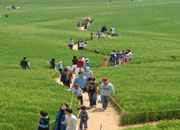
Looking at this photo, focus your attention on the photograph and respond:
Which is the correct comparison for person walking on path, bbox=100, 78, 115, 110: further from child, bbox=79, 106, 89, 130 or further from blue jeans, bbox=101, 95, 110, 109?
child, bbox=79, 106, 89, 130

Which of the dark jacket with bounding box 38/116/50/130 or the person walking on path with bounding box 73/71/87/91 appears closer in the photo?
the dark jacket with bounding box 38/116/50/130

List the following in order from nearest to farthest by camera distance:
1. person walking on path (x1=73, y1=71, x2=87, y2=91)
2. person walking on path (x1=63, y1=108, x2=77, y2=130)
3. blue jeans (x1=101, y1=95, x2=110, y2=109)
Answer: person walking on path (x1=63, y1=108, x2=77, y2=130) → blue jeans (x1=101, y1=95, x2=110, y2=109) → person walking on path (x1=73, y1=71, x2=87, y2=91)

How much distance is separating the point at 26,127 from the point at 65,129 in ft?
8.71

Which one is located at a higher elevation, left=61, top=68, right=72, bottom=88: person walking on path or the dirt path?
left=61, top=68, right=72, bottom=88: person walking on path

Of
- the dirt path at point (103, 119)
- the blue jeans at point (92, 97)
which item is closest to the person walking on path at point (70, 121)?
the dirt path at point (103, 119)

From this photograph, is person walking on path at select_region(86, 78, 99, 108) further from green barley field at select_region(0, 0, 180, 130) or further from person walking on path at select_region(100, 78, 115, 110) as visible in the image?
green barley field at select_region(0, 0, 180, 130)

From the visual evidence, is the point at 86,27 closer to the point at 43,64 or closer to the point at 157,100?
the point at 43,64

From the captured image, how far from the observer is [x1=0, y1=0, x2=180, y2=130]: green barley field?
22875mm

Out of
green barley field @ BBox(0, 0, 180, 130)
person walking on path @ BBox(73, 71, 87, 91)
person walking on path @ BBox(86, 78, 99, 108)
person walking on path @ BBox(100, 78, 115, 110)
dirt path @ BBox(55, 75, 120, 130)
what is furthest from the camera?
person walking on path @ BBox(73, 71, 87, 91)

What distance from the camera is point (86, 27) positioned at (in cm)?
9675

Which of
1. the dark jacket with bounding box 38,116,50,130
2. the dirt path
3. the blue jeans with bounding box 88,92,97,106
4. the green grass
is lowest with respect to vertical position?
the dirt path

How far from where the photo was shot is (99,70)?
41.0 meters

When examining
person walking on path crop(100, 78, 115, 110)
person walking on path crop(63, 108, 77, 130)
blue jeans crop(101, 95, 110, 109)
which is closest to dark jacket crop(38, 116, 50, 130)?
person walking on path crop(63, 108, 77, 130)

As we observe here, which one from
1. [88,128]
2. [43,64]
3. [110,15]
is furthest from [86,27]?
[88,128]
